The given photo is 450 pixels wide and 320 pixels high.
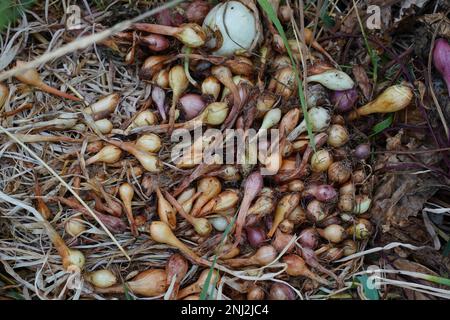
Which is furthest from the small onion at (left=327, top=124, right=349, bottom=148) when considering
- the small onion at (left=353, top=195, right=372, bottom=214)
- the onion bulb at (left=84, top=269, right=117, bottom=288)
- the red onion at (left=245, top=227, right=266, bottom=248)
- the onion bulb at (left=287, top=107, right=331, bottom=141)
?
the onion bulb at (left=84, top=269, right=117, bottom=288)

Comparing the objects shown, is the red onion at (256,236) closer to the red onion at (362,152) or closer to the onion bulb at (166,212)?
the onion bulb at (166,212)

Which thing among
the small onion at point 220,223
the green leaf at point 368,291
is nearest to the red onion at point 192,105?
the small onion at point 220,223

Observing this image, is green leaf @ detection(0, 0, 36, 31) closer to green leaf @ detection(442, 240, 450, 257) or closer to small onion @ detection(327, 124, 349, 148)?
small onion @ detection(327, 124, 349, 148)

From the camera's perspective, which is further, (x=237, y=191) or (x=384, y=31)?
(x=384, y=31)

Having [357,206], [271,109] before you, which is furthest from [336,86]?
[357,206]

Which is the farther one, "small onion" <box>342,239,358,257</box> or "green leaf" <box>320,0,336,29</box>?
"green leaf" <box>320,0,336,29</box>

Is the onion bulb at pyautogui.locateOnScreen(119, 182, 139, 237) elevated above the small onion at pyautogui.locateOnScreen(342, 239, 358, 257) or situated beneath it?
elevated above
